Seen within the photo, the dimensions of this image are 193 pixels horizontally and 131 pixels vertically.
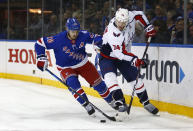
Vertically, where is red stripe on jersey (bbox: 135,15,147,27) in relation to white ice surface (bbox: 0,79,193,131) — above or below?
above

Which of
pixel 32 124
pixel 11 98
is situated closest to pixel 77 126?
pixel 32 124

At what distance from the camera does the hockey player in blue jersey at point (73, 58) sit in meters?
6.58

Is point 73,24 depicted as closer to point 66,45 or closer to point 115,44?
point 66,45

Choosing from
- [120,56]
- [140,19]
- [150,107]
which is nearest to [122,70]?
[120,56]

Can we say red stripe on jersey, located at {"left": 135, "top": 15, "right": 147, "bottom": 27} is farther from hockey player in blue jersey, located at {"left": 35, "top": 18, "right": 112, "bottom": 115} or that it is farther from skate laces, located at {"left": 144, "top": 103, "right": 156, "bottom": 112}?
skate laces, located at {"left": 144, "top": 103, "right": 156, "bottom": 112}

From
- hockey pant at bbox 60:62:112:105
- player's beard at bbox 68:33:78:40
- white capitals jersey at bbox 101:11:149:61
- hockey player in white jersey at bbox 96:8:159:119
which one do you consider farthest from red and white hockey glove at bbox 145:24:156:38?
player's beard at bbox 68:33:78:40

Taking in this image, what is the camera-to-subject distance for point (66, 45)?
665cm

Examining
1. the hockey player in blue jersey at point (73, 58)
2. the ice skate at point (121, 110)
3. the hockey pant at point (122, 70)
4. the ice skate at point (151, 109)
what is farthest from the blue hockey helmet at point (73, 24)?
the ice skate at point (151, 109)

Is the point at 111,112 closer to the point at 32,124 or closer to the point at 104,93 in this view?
the point at 104,93

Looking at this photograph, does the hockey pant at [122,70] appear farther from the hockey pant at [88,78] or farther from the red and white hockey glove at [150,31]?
the red and white hockey glove at [150,31]

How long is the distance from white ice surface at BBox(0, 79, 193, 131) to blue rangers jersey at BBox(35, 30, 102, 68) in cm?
75

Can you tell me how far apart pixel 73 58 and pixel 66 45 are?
0.71 feet

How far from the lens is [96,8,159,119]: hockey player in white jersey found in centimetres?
628

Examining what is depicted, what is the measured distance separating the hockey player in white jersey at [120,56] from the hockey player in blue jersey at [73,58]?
22cm
